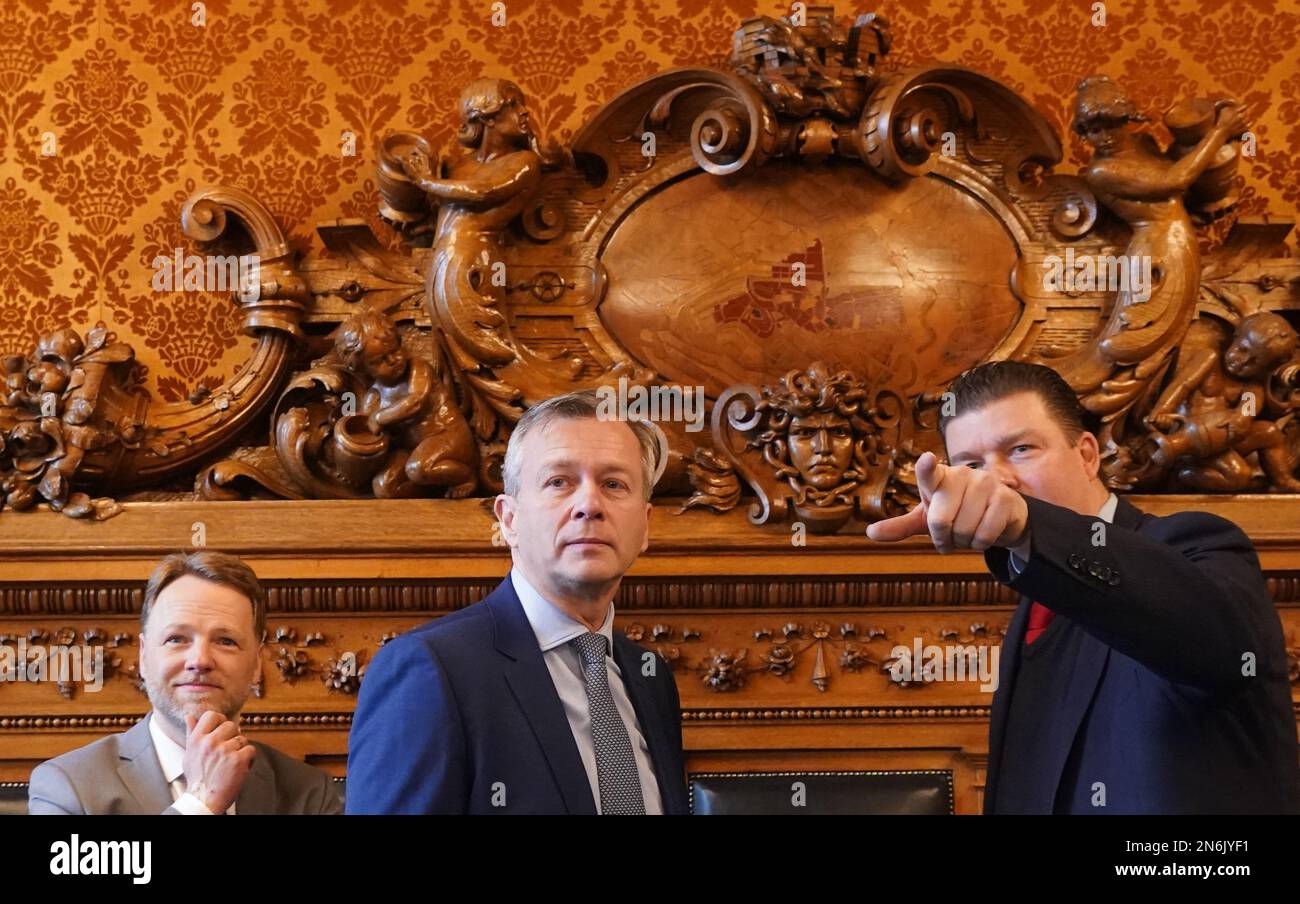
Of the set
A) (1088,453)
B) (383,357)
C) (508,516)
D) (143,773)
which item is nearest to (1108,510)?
(1088,453)

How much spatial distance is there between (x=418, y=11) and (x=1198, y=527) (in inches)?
107

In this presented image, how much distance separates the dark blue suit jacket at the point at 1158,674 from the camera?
75.0 inches

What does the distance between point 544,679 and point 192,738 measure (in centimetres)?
66

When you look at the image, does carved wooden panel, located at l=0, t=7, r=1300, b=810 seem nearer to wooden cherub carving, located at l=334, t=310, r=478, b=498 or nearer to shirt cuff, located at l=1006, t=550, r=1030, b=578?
wooden cherub carving, located at l=334, t=310, r=478, b=498

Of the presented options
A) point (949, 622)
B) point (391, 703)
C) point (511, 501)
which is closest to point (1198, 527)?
point (511, 501)

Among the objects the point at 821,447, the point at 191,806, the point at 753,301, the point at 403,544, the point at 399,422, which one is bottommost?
the point at 191,806

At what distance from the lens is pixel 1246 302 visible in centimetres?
401

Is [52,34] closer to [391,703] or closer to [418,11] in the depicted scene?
[418,11]

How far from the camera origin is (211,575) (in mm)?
2732

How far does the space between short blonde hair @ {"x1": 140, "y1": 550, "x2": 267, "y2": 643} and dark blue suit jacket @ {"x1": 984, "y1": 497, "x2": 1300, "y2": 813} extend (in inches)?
51.2

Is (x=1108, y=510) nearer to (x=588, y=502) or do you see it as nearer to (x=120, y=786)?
(x=588, y=502)

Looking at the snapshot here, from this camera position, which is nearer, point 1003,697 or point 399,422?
point 1003,697

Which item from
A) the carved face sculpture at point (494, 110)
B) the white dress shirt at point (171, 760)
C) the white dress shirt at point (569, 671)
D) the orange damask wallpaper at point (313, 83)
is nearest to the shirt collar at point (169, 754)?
the white dress shirt at point (171, 760)

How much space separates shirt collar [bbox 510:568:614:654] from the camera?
2.20 m
